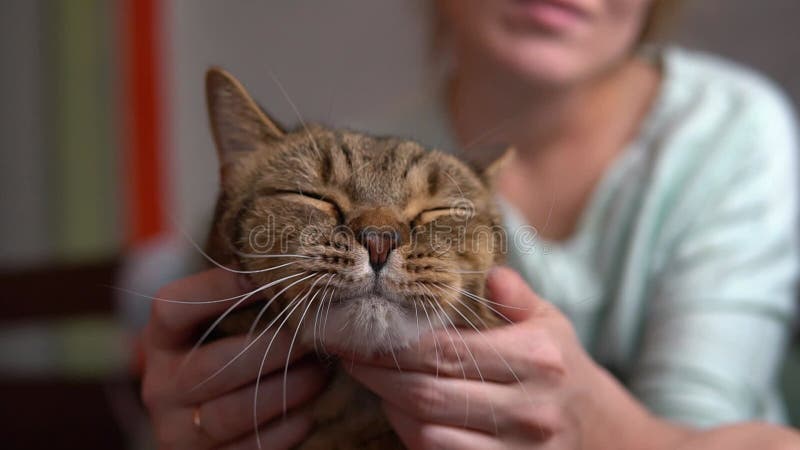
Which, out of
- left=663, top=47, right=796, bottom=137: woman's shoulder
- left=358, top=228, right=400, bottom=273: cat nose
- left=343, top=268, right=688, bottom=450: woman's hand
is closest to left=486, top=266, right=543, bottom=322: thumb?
left=343, top=268, right=688, bottom=450: woman's hand

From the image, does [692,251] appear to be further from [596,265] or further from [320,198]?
[320,198]

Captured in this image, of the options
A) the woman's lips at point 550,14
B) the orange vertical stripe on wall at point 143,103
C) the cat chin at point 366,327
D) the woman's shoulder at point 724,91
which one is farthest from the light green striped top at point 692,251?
the orange vertical stripe on wall at point 143,103

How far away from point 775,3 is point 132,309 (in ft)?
3.58

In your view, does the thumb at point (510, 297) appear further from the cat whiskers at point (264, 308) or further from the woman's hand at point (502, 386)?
the cat whiskers at point (264, 308)

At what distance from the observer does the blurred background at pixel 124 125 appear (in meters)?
0.75

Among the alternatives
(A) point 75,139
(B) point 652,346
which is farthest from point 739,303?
(A) point 75,139

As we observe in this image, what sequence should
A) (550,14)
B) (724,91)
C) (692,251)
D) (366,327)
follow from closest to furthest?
(366,327), (550,14), (692,251), (724,91)

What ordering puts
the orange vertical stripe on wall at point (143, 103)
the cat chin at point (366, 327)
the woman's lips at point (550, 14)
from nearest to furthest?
the cat chin at point (366, 327) → the woman's lips at point (550, 14) → the orange vertical stripe on wall at point (143, 103)

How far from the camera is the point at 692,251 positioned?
0.83 metres

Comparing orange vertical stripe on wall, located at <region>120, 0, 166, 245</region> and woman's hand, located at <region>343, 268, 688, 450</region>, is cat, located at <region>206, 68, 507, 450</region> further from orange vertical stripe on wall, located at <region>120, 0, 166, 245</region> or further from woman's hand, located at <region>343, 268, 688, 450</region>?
orange vertical stripe on wall, located at <region>120, 0, 166, 245</region>

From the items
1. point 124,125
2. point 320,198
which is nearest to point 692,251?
point 320,198

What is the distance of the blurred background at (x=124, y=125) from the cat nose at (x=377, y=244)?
0.48ft

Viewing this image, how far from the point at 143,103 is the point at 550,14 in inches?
30.2

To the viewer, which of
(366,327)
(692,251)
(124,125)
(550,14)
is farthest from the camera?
(124,125)
